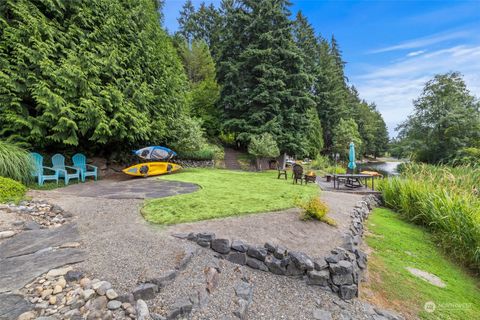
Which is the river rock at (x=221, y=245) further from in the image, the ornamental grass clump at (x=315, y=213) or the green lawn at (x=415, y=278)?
the green lawn at (x=415, y=278)

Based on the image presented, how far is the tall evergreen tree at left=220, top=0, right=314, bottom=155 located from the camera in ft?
50.5

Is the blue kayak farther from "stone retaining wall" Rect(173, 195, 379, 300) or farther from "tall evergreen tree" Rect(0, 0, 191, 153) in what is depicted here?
"stone retaining wall" Rect(173, 195, 379, 300)

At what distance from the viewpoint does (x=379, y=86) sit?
41.1 ft

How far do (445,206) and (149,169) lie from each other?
31.2 ft

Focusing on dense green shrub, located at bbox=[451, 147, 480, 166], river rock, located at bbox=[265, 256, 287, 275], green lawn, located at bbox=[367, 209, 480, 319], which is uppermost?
dense green shrub, located at bbox=[451, 147, 480, 166]

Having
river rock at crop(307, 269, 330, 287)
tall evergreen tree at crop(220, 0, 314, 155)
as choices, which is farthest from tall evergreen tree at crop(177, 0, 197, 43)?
river rock at crop(307, 269, 330, 287)

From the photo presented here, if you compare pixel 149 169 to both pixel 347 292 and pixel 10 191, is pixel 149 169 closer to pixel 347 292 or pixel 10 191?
pixel 10 191

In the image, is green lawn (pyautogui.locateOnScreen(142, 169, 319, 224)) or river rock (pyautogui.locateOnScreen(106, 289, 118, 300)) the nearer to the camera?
river rock (pyautogui.locateOnScreen(106, 289, 118, 300))

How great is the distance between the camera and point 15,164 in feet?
18.6

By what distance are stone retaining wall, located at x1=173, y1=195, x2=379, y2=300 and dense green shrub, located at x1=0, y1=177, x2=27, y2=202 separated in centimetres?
385

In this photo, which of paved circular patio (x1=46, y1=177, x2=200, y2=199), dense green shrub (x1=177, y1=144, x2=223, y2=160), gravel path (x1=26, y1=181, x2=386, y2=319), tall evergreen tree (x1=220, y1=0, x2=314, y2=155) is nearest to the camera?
gravel path (x1=26, y1=181, x2=386, y2=319)

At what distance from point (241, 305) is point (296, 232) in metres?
1.88

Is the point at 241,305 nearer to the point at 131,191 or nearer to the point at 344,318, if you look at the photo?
the point at 344,318

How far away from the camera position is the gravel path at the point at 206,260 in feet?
7.69
